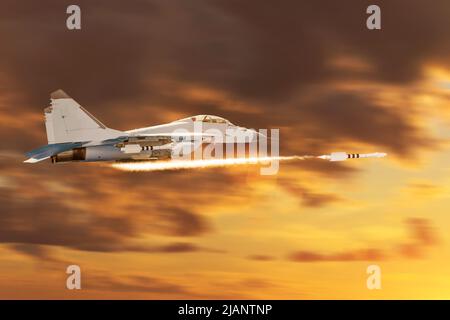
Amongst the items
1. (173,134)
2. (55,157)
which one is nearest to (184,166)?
(173,134)

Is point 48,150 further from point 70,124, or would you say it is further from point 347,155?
point 347,155

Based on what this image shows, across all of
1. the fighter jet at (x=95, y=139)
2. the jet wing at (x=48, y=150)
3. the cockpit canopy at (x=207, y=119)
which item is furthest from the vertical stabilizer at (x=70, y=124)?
the cockpit canopy at (x=207, y=119)

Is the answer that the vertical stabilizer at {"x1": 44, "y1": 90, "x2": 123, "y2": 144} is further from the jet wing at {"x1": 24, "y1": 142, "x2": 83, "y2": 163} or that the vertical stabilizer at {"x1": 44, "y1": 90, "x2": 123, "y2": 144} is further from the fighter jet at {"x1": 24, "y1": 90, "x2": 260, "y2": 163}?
the jet wing at {"x1": 24, "y1": 142, "x2": 83, "y2": 163}

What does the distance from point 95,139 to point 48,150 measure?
220 inches

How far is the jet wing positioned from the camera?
68.4 metres

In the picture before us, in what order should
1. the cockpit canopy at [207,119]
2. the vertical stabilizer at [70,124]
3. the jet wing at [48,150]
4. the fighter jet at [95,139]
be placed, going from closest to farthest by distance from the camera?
1. the jet wing at [48,150]
2. the fighter jet at [95,139]
3. the vertical stabilizer at [70,124]
4. the cockpit canopy at [207,119]

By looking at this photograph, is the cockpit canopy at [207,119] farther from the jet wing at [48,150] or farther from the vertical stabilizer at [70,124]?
the jet wing at [48,150]

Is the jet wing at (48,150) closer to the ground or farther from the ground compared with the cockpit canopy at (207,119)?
closer to the ground

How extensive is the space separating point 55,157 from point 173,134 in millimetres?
14167

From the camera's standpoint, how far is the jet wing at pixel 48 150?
68.4 meters

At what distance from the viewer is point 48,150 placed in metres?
69.1
